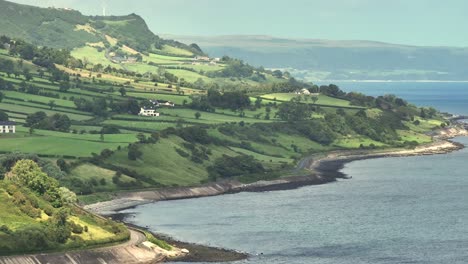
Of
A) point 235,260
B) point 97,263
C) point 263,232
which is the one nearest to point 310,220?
point 263,232

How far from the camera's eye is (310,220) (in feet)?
624

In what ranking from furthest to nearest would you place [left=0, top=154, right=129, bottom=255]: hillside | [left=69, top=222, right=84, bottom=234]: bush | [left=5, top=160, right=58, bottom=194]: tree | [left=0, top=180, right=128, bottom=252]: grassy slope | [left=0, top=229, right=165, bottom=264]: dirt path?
[left=5, top=160, right=58, bottom=194]: tree → [left=69, top=222, right=84, bottom=234]: bush → [left=0, top=180, right=128, bottom=252]: grassy slope → [left=0, top=154, right=129, bottom=255]: hillside → [left=0, top=229, right=165, bottom=264]: dirt path

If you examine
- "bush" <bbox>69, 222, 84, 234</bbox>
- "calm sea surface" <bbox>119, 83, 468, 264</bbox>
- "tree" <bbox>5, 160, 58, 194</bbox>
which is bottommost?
"calm sea surface" <bbox>119, 83, 468, 264</bbox>

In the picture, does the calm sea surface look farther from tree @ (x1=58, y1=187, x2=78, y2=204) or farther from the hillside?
the hillside

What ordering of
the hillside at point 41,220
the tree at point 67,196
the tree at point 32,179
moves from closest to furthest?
the hillside at point 41,220
the tree at point 32,179
the tree at point 67,196

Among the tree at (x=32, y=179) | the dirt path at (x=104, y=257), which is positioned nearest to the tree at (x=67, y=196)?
the tree at (x=32, y=179)

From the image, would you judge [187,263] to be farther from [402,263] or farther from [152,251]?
[402,263]

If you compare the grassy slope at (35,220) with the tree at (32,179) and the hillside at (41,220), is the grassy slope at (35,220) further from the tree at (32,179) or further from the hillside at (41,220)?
the tree at (32,179)

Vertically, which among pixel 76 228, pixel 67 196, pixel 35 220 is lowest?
pixel 76 228

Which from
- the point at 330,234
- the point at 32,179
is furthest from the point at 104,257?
the point at 330,234

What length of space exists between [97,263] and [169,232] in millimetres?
33682

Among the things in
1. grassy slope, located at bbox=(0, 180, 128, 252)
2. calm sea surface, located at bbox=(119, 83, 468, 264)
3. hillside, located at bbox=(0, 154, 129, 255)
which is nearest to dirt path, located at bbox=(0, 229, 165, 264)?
hillside, located at bbox=(0, 154, 129, 255)

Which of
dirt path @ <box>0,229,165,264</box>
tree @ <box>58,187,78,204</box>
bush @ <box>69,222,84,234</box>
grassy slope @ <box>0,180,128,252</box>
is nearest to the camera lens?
dirt path @ <box>0,229,165,264</box>

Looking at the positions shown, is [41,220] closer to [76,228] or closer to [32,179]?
[76,228]
